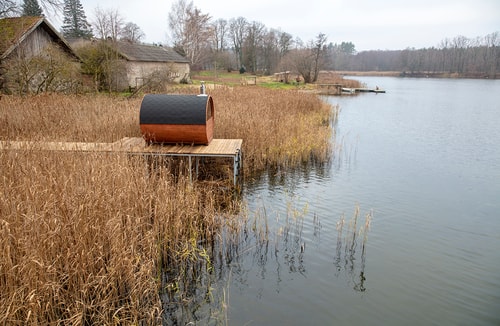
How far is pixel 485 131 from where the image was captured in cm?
1644

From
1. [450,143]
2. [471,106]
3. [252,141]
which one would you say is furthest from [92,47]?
[471,106]

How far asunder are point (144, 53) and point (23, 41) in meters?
12.8

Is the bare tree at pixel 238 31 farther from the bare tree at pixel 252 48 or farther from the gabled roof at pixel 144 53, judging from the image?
the gabled roof at pixel 144 53

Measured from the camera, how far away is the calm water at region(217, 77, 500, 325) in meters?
4.69

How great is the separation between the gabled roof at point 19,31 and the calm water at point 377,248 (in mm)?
11943

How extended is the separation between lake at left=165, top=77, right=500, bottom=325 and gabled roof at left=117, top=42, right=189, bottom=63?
67.8 ft

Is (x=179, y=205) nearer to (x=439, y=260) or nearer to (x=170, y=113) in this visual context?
(x=170, y=113)

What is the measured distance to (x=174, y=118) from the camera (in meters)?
7.93

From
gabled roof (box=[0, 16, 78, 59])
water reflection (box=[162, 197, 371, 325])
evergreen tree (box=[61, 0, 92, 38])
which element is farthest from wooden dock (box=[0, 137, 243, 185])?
evergreen tree (box=[61, 0, 92, 38])

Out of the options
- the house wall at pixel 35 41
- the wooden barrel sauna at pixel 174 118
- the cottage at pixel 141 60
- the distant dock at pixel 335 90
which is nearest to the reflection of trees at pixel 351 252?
the wooden barrel sauna at pixel 174 118

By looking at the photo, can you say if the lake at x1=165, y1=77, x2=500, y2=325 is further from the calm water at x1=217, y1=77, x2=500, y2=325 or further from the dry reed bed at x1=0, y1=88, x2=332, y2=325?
the dry reed bed at x1=0, y1=88, x2=332, y2=325

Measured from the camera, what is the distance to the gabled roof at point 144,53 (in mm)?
27312

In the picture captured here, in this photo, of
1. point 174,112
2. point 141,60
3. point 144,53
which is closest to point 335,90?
point 144,53

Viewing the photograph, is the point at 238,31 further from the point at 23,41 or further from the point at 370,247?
the point at 370,247
